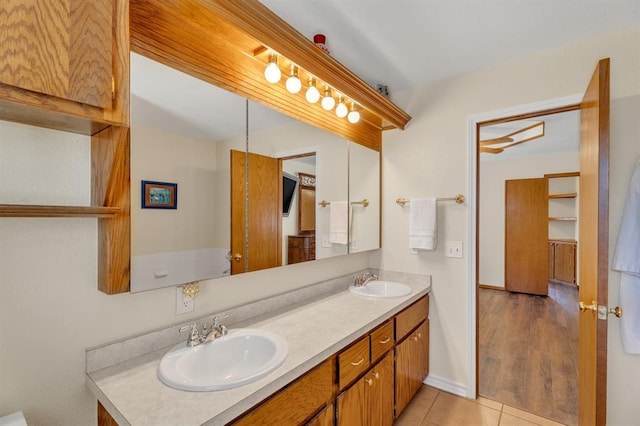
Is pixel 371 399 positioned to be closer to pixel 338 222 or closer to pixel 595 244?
pixel 338 222

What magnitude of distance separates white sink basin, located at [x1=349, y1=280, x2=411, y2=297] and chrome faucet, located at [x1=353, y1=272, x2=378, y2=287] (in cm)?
3

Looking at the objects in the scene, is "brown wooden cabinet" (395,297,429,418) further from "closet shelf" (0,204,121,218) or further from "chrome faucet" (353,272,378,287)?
"closet shelf" (0,204,121,218)

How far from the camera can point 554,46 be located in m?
1.86

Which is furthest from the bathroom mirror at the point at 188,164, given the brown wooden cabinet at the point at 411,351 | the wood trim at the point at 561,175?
the wood trim at the point at 561,175

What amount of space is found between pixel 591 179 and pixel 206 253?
6.09 feet

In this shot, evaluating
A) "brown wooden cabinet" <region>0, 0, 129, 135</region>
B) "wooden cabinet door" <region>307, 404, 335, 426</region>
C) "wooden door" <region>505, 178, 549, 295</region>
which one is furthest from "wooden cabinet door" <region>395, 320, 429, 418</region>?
"wooden door" <region>505, 178, 549, 295</region>

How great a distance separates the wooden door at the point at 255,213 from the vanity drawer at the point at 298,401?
1.99ft

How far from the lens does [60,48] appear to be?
78 cm

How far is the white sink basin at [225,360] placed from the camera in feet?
3.18

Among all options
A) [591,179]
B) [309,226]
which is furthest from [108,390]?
[591,179]

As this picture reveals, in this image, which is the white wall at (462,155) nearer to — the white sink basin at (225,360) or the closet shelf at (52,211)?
the white sink basin at (225,360)

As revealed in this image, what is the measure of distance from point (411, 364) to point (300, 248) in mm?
1106

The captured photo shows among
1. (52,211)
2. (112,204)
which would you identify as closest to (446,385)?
(112,204)

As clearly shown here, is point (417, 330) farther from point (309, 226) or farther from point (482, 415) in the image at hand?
point (309, 226)
